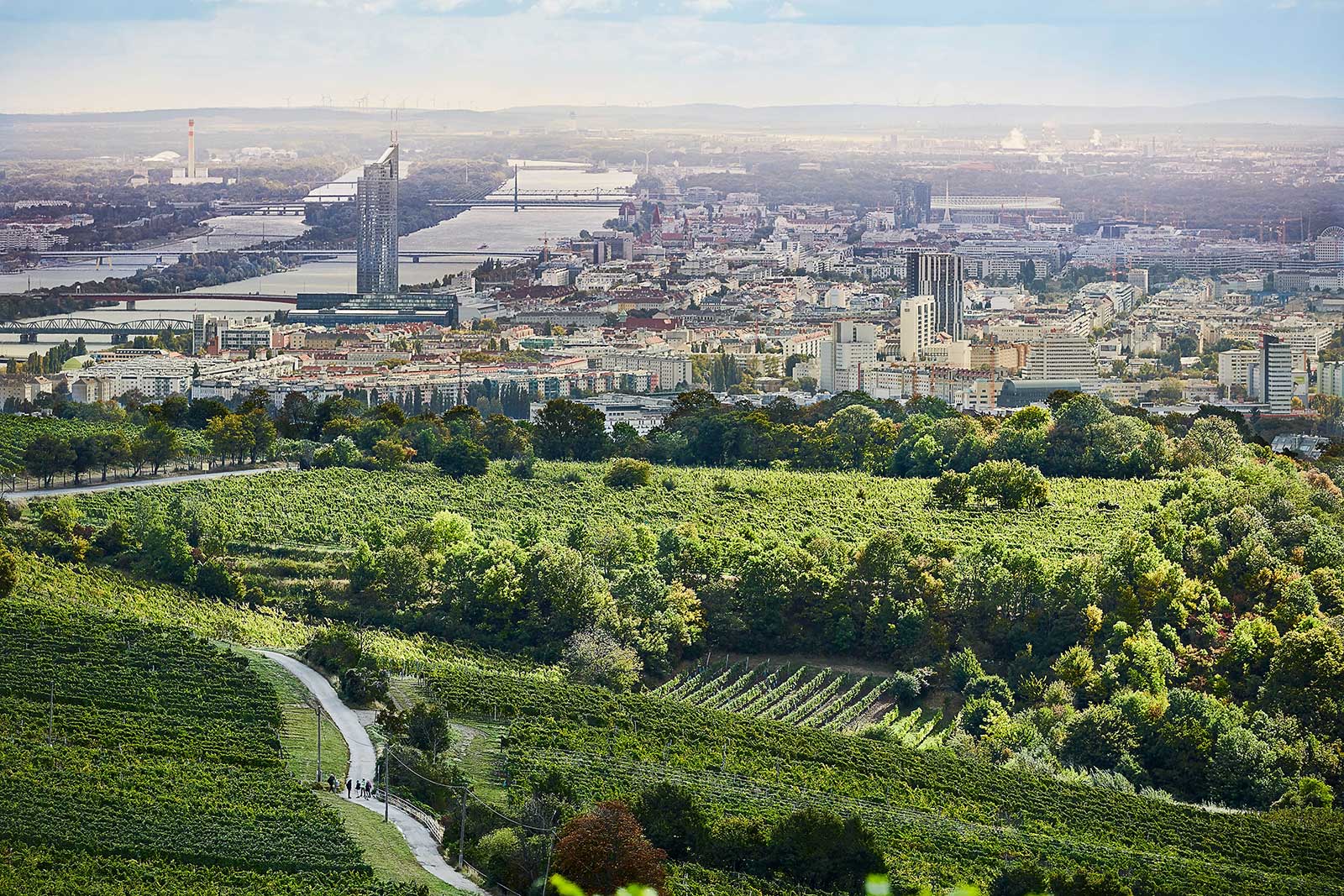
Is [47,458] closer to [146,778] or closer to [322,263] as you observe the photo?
[146,778]

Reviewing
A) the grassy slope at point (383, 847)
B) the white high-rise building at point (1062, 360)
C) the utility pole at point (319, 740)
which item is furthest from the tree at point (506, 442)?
the white high-rise building at point (1062, 360)

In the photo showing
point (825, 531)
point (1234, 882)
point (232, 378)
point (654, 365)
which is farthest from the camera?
point (654, 365)

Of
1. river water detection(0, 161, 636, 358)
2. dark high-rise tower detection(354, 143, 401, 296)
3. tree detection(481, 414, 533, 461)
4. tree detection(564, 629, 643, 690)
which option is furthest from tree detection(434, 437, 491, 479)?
dark high-rise tower detection(354, 143, 401, 296)

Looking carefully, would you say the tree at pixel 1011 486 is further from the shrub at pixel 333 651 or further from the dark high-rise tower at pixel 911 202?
the dark high-rise tower at pixel 911 202

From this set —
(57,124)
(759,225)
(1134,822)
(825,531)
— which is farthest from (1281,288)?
(1134,822)

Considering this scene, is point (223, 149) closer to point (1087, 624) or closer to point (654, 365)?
point (654, 365)
